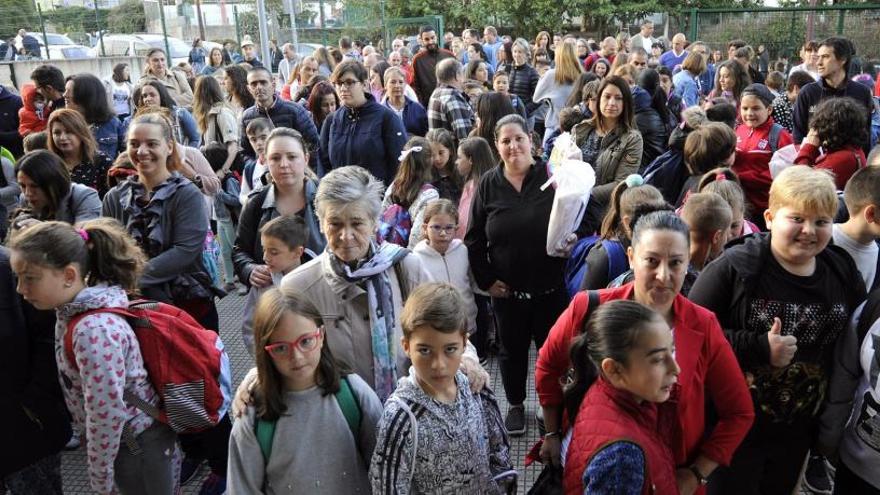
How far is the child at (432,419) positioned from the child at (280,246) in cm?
123

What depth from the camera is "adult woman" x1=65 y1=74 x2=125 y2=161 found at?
500 centimetres

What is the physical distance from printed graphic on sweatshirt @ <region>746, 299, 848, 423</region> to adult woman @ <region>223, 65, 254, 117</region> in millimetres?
5315

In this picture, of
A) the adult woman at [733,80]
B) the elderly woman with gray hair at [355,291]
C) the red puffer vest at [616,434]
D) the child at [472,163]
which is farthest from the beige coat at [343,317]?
the adult woman at [733,80]

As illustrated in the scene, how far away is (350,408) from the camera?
2.13m

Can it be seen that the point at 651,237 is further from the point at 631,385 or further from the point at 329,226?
the point at 329,226

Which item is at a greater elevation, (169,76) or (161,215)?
(169,76)

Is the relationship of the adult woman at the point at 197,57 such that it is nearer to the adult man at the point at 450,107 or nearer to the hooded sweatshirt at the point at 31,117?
the hooded sweatshirt at the point at 31,117

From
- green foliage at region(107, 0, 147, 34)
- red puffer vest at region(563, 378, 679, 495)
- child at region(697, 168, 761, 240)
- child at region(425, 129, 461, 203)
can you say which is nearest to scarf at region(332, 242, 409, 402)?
red puffer vest at region(563, 378, 679, 495)

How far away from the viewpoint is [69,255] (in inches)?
95.0

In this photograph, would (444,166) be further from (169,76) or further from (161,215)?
(169,76)

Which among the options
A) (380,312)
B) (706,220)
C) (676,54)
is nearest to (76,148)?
(380,312)

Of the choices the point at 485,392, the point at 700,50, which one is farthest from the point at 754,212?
the point at 700,50

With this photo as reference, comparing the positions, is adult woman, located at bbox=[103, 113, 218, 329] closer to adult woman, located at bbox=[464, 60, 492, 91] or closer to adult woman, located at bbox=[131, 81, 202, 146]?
adult woman, located at bbox=[131, 81, 202, 146]

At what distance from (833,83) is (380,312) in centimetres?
485
